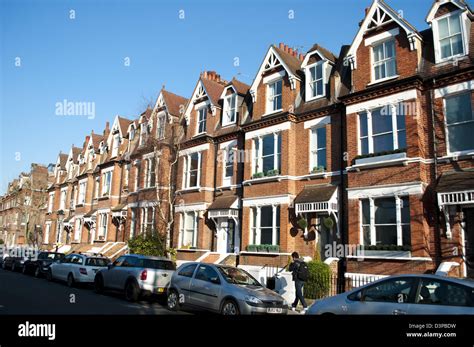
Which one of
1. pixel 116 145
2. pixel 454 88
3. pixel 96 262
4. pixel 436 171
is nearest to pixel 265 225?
pixel 436 171

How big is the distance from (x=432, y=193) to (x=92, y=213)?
29902 millimetres

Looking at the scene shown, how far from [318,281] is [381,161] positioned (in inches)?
216

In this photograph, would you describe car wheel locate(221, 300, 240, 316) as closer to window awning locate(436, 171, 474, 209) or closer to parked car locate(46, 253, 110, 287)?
window awning locate(436, 171, 474, 209)

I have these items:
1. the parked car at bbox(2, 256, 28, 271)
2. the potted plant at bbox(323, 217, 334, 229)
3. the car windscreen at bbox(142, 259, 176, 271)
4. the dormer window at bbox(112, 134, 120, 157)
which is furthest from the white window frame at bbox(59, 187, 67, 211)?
the potted plant at bbox(323, 217, 334, 229)

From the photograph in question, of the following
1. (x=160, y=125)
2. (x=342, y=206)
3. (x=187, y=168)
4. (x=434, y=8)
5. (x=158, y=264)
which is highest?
(x=434, y=8)

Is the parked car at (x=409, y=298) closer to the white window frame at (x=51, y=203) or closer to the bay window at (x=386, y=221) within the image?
the bay window at (x=386, y=221)

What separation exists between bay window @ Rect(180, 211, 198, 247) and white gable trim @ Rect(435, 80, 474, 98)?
15.1 m

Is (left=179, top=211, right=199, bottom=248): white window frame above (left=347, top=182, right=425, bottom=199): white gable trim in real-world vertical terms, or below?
below

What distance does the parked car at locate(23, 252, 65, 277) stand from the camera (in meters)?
24.1

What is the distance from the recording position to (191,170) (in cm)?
2645

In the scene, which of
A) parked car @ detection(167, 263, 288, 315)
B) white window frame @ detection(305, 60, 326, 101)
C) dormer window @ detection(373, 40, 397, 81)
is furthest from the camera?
white window frame @ detection(305, 60, 326, 101)

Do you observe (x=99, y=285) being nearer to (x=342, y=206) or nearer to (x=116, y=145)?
(x=342, y=206)

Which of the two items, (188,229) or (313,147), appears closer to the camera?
(313,147)
